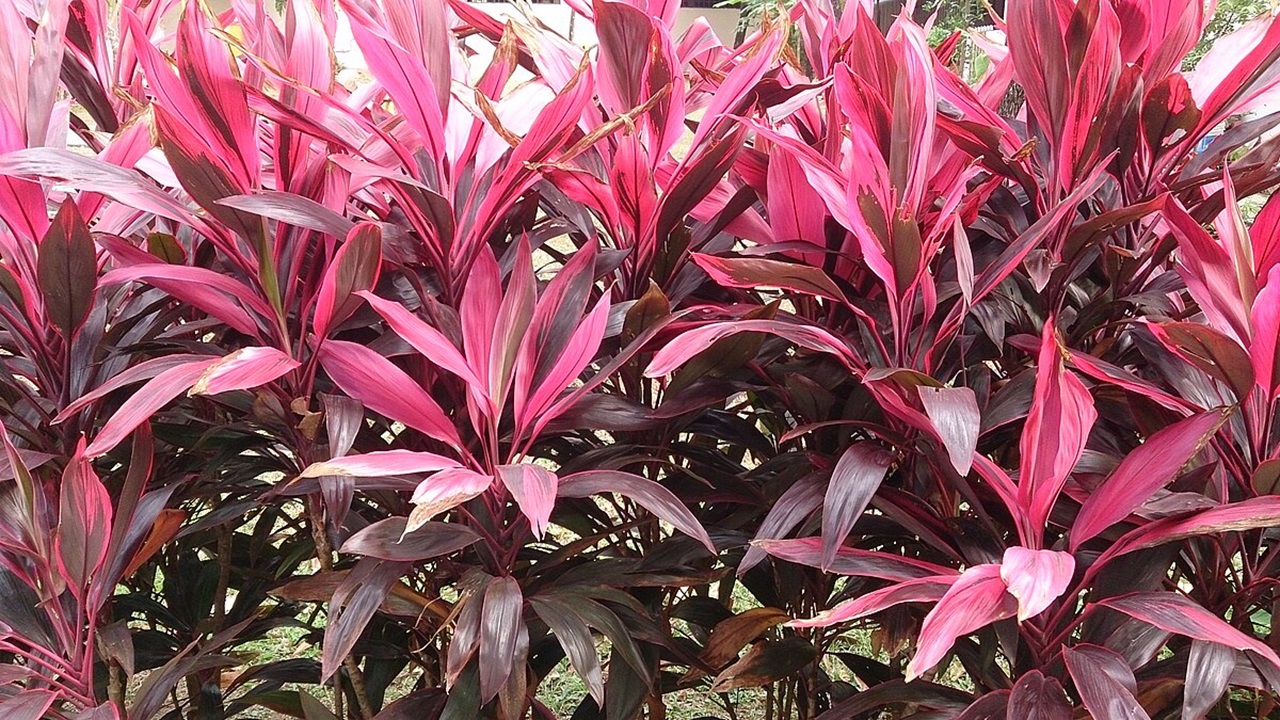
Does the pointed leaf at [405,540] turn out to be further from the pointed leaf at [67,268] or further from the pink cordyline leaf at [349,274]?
the pointed leaf at [67,268]

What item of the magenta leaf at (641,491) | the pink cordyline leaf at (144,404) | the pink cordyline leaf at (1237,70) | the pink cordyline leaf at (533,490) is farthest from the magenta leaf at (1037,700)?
the pink cordyline leaf at (144,404)

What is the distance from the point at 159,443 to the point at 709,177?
22.2 inches

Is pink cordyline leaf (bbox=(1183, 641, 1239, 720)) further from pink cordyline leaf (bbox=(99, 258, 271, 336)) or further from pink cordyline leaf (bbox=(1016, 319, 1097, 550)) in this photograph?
pink cordyline leaf (bbox=(99, 258, 271, 336))

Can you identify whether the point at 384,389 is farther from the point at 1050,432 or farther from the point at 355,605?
the point at 1050,432


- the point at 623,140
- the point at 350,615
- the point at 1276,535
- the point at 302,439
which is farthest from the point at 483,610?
the point at 1276,535

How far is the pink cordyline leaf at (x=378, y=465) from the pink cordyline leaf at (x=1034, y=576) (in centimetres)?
35

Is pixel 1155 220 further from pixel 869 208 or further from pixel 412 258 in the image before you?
pixel 412 258

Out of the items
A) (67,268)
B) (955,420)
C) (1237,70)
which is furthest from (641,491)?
(1237,70)

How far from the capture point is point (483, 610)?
70 cm

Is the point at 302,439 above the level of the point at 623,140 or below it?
below

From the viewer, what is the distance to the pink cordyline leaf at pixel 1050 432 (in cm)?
59

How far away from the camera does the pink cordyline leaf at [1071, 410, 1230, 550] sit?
2.01 ft

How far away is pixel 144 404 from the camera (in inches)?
25.5

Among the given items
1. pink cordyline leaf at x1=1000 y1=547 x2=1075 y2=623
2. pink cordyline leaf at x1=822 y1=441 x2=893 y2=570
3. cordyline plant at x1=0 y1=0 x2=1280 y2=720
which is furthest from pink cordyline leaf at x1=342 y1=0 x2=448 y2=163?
pink cordyline leaf at x1=1000 y1=547 x2=1075 y2=623
